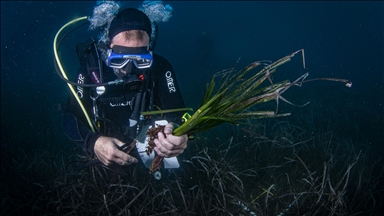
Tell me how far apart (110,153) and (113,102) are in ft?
3.16

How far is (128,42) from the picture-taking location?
8.76ft

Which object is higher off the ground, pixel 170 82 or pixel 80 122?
pixel 170 82

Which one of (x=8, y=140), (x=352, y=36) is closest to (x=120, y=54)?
(x=8, y=140)

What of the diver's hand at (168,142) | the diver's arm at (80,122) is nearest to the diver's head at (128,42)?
the diver's arm at (80,122)

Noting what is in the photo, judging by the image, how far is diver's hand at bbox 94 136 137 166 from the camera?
78.2 inches

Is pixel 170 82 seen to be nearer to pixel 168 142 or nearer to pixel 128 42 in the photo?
pixel 128 42

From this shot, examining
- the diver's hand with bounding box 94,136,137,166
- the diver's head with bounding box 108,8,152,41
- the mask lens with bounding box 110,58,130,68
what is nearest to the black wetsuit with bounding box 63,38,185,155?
the mask lens with bounding box 110,58,130,68

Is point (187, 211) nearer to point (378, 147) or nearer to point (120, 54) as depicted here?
point (120, 54)

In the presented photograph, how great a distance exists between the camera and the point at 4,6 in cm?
4006

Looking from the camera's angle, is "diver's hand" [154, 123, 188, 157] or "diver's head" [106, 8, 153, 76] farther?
"diver's head" [106, 8, 153, 76]

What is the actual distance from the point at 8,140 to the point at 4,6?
4818 centimetres

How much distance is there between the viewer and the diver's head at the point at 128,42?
8.31ft

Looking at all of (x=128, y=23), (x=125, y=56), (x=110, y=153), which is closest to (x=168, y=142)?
(x=110, y=153)

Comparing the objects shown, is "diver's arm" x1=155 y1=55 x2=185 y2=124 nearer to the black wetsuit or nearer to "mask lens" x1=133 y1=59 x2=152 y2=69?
the black wetsuit
